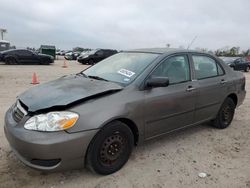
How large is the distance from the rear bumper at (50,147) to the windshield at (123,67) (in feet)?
3.52

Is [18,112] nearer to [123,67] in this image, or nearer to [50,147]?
[50,147]

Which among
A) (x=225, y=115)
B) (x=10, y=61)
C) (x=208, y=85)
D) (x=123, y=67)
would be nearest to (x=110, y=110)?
(x=123, y=67)

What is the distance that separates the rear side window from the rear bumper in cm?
239

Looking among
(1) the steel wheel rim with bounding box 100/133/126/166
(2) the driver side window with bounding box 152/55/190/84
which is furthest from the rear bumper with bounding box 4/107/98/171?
(2) the driver side window with bounding box 152/55/190/84

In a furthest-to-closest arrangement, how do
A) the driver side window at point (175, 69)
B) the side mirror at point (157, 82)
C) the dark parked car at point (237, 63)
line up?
the dark parked car at point (237, 63) → the driver side window at point (175, 69) → the side mirror at point (157, 82)

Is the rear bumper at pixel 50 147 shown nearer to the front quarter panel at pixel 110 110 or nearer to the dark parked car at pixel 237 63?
the front quarter panel at pixel 110 110

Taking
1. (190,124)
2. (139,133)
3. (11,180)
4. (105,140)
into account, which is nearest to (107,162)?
(105,140)

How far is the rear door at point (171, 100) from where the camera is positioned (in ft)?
12.1

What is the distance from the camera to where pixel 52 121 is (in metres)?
2.89

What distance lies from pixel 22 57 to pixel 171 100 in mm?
20032

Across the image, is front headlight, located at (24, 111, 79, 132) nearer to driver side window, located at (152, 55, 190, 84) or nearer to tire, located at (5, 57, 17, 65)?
driver side window, located at (152, 55, 190, 84)

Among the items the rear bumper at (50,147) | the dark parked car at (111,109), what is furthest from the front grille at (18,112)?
the rear bumper at (50,147)

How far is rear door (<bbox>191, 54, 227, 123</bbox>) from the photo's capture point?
450 centimetres

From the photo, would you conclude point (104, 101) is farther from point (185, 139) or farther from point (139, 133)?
point (185, 139)
